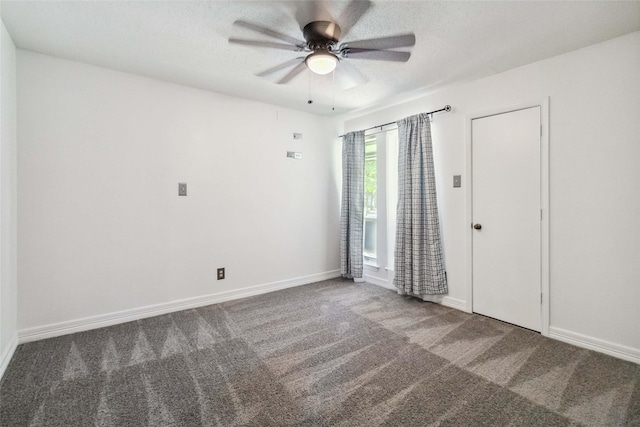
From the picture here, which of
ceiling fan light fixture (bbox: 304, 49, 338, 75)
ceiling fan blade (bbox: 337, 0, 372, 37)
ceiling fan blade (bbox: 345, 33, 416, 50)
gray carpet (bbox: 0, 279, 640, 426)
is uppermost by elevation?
ceiling fan blade (bbox: 337, 0, 372, 37)

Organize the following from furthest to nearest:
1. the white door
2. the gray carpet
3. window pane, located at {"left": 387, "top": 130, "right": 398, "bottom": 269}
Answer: window pane, located at {"left": 387, "top": 130, "right": 398, "bottom": 269}, the white door, the gray carpet

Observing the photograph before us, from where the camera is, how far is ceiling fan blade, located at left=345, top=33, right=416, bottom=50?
184 cm

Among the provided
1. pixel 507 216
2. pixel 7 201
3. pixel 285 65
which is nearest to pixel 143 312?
pixel 7 201

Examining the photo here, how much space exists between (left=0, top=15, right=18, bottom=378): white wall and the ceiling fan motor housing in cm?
204

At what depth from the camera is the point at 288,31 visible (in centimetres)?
208

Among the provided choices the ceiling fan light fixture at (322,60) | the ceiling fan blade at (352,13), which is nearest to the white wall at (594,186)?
the ceiling fan blade at (352,13)

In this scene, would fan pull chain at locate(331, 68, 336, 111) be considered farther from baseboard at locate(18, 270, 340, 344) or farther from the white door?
baseboard at locate(18, 270, 340, 344)

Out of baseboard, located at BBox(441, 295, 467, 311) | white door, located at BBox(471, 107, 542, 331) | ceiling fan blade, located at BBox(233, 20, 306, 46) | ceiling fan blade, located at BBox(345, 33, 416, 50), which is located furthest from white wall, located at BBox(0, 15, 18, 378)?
white door, located at BBox(471, 107, 542, 331)

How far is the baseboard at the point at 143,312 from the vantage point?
2.46 metres

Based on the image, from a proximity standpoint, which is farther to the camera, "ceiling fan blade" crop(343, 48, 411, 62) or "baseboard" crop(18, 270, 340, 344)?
"baseboard" crop(18, 270, 340, 344)

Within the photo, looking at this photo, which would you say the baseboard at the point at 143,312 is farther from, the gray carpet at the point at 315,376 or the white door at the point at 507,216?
the white door at the point at 507,216

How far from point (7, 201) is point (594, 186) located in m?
4.39

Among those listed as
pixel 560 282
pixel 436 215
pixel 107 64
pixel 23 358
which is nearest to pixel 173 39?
pixel 107 64

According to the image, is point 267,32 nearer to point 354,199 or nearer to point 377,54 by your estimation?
point 377,54
